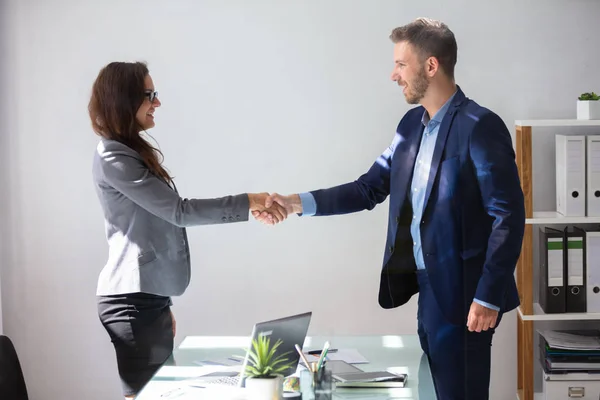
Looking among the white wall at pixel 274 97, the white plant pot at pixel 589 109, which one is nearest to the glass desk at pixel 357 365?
the white wall at pixel 274 97

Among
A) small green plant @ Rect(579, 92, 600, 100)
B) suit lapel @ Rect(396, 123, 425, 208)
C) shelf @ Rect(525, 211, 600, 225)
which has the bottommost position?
shelf @ Rect(525, 211, 600, 225)

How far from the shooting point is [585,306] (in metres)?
3.35

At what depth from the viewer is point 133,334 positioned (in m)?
2.58

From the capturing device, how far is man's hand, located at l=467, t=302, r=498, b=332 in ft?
7.70

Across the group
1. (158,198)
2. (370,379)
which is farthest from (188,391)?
(158,198)

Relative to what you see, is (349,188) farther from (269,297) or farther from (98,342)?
(98,342)

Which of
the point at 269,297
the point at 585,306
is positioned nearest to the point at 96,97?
the point at 269,297

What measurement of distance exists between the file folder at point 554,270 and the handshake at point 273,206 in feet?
3.44

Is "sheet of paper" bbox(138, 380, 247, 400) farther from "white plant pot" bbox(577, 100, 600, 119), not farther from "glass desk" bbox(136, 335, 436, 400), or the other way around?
"white plant pot" bbox(577, 100, 600, 119)

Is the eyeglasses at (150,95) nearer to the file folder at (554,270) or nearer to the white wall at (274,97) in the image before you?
the white wall at (274,97)

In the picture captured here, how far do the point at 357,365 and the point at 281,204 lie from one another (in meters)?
0.93

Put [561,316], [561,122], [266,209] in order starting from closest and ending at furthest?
[266,209], [561,122], [561,316]

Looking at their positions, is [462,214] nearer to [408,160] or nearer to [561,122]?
[408,160]

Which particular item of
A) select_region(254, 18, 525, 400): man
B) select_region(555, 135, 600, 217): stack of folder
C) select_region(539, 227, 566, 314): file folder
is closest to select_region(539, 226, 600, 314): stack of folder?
select_region(539, 227, 566, 314): file folder
